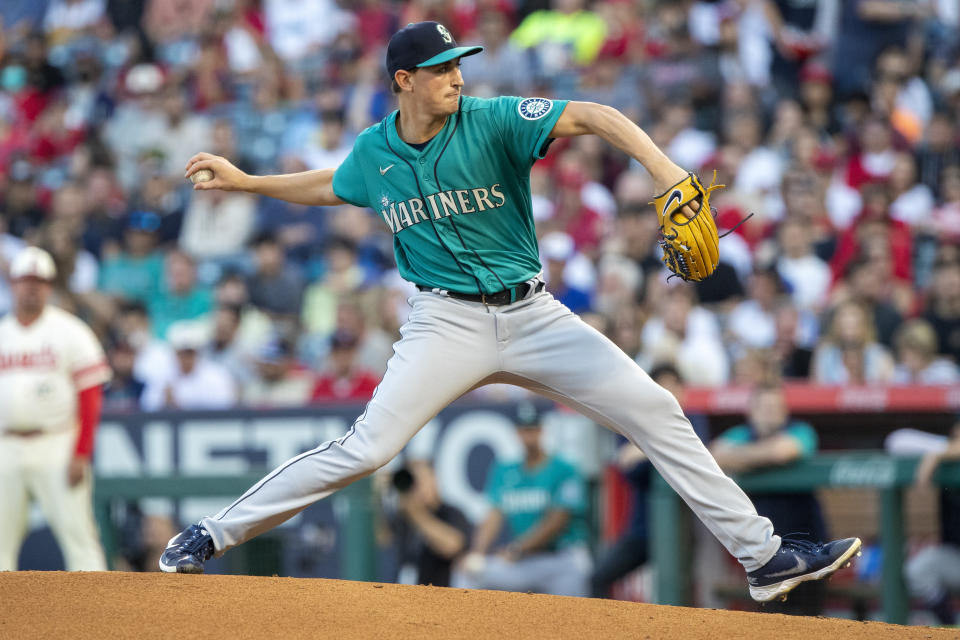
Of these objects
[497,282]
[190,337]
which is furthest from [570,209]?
[497,282]

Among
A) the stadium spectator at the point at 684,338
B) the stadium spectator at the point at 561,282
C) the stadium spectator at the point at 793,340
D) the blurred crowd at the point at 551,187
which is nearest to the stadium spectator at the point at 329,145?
the blurred crowd at the point at 551,187

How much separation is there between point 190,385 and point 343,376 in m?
1.30

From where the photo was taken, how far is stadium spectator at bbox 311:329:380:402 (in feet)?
29.2

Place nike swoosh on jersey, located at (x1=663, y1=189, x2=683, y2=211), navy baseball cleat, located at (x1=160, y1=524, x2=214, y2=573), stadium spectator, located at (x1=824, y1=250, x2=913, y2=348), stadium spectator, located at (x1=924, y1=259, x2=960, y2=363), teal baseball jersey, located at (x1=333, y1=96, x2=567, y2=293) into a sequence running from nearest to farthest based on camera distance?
nike swoosh on jersey, located at (x1=663, y1=189, x2=683, y2=211), teal baseball jersey, located at (x1=333, y1=96, x2=567, y2=293), navy baseball cleat, located at (x1=160, y1=524, x2=214, y2=573), stadium spectator, located at (x1=924, y1=259, x2=960, y2=363), stadium spectator, located at (x1=824, y1=250, x2=913, y2=348)

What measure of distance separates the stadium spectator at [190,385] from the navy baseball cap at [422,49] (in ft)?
17.6

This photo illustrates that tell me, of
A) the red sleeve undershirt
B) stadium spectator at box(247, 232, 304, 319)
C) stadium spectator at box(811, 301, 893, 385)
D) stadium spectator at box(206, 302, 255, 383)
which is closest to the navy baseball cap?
the red sleeve undershirt

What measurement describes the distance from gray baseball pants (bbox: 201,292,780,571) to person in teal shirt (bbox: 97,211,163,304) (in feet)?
23.9

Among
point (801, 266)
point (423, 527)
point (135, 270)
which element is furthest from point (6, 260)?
point (801, 266)

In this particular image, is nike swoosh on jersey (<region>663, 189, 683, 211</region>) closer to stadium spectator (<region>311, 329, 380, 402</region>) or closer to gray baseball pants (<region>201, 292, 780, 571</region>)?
gray baseball pants (<region>201, 292, 780, 571</region>)

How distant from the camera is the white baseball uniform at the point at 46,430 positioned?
7.62 metres

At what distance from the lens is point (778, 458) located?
22.6 ft

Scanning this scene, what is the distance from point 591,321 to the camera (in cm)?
842

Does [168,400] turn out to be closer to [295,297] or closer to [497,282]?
[295,297]

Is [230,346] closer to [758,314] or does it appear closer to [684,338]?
[684,338]
